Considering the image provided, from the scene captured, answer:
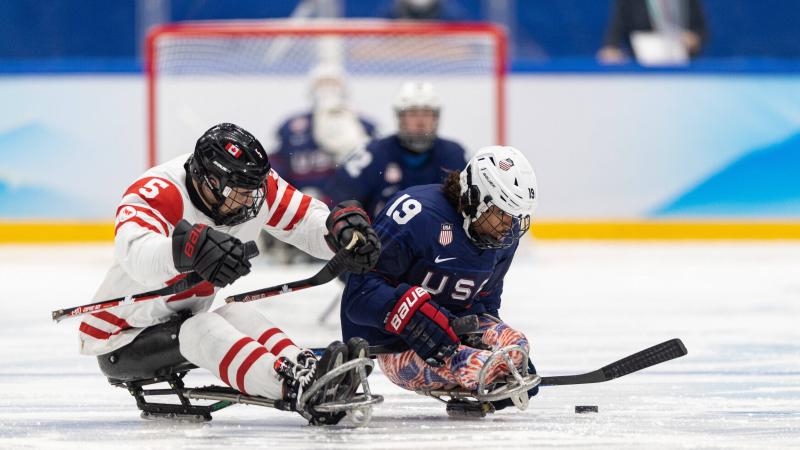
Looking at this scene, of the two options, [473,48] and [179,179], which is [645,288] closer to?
[473,48]

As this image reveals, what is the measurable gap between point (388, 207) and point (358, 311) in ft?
0.97

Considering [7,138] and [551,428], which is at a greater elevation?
[7,138]

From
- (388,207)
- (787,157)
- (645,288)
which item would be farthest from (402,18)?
(388,207)

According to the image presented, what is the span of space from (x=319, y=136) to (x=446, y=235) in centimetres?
479

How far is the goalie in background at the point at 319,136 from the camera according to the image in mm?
7961

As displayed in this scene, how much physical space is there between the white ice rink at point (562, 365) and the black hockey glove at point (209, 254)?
396 mm

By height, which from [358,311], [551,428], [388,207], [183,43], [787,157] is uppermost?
[183,43]

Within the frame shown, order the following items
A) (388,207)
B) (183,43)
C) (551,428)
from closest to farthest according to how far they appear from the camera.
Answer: (551,428)
(388,207)
(183,43)

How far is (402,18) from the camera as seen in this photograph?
9297 mm

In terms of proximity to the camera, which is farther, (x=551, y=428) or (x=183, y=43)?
(x=183, y=43)

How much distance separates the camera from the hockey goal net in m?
7.68

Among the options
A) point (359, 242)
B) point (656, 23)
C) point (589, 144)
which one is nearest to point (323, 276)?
point (359, 242)

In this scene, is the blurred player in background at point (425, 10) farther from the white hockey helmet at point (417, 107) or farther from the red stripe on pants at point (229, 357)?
the red stripe on pants at point (229, 357)

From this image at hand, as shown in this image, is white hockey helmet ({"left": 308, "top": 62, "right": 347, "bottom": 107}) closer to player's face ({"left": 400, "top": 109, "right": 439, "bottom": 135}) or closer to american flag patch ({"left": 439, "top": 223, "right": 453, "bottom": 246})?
player's face ({"left": 400, "top": 109, "right": 439, "bottom": 135})
